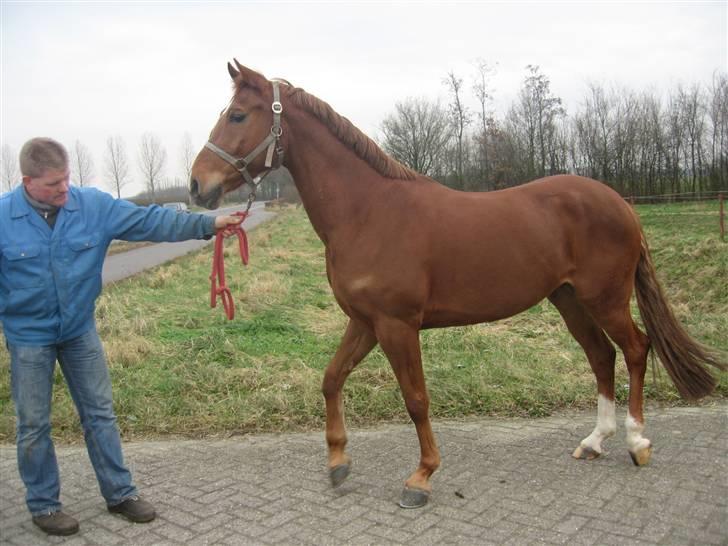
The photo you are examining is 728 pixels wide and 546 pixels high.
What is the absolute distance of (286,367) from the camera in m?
6.16

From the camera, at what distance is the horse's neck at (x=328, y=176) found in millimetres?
3721

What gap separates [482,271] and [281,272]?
33.3 feet

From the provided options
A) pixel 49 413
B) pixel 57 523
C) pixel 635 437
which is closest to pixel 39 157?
pixel 49 413

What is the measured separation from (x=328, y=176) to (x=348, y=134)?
0.96 feet

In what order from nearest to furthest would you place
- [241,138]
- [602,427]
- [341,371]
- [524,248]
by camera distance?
[241,138], [524,248], [341,371], [602,427]

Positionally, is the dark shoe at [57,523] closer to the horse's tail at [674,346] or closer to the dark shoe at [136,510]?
the dark shoe at [136,510]

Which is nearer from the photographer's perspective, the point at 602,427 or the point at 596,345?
the point at 602,427

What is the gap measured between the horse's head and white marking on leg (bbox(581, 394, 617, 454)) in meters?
2.80

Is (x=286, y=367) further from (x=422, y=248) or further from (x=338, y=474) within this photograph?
(x=422, y=248)

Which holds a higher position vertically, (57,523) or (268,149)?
(268,149)

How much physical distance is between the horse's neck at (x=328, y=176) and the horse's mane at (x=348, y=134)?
38 mm

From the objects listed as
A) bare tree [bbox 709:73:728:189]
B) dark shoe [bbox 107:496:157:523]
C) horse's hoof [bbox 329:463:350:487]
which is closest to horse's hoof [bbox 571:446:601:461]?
horse's hoof [bbox 329:463:350:487]

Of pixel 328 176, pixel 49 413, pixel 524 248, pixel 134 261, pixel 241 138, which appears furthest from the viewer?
pixel 134 261

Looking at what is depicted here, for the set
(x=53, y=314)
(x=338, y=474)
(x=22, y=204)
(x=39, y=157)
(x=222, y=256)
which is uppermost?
(x=39, y=157)
